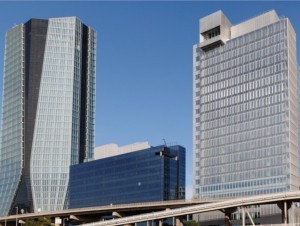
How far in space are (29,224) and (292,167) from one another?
90.2 m

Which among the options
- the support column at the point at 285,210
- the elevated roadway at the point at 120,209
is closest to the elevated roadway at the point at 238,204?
the support column at the point at 285,210

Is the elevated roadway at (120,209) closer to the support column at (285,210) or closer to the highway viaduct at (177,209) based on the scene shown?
the highway viaduct at (177,209)

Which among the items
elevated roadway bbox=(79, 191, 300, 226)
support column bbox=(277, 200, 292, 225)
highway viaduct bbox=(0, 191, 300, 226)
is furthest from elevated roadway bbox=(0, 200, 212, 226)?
support column bbox=(277, 200, 292, 225)

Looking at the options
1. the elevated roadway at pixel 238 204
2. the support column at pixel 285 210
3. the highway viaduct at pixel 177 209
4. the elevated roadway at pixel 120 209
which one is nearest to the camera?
the support column at pixel 285 210

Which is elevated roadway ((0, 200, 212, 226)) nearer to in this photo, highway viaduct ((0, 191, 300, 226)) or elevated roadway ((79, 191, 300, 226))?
highway viaduct ((0, 191, 300, 226))

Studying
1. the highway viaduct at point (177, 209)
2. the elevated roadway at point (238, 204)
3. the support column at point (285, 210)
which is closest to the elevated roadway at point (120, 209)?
the highway viaduct at point (177, 209)

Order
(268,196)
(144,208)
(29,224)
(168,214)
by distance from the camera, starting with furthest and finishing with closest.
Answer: (144,208) < (29,224) < (168,214) < (268,196)

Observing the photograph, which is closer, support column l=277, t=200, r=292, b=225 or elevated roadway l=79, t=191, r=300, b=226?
support column l=277, t=200, r=292, b=225

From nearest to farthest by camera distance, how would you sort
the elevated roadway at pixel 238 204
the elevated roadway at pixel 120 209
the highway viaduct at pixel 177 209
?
the elevated roadway at pixel 238 204
the highway viaduct at pixel 177 209
the elevated roadway at pixel 120 209

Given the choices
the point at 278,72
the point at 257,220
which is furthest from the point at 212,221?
the point at 278,72

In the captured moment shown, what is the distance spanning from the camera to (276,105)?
19438 centimetres

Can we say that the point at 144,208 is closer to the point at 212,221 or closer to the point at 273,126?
the point at 212,221

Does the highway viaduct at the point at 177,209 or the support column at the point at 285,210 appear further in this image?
the highway viaduct at the point at 177,209

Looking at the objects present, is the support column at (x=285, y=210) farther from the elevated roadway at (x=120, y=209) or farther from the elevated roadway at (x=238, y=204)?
the elevated roadway at (x=120, y=209)
